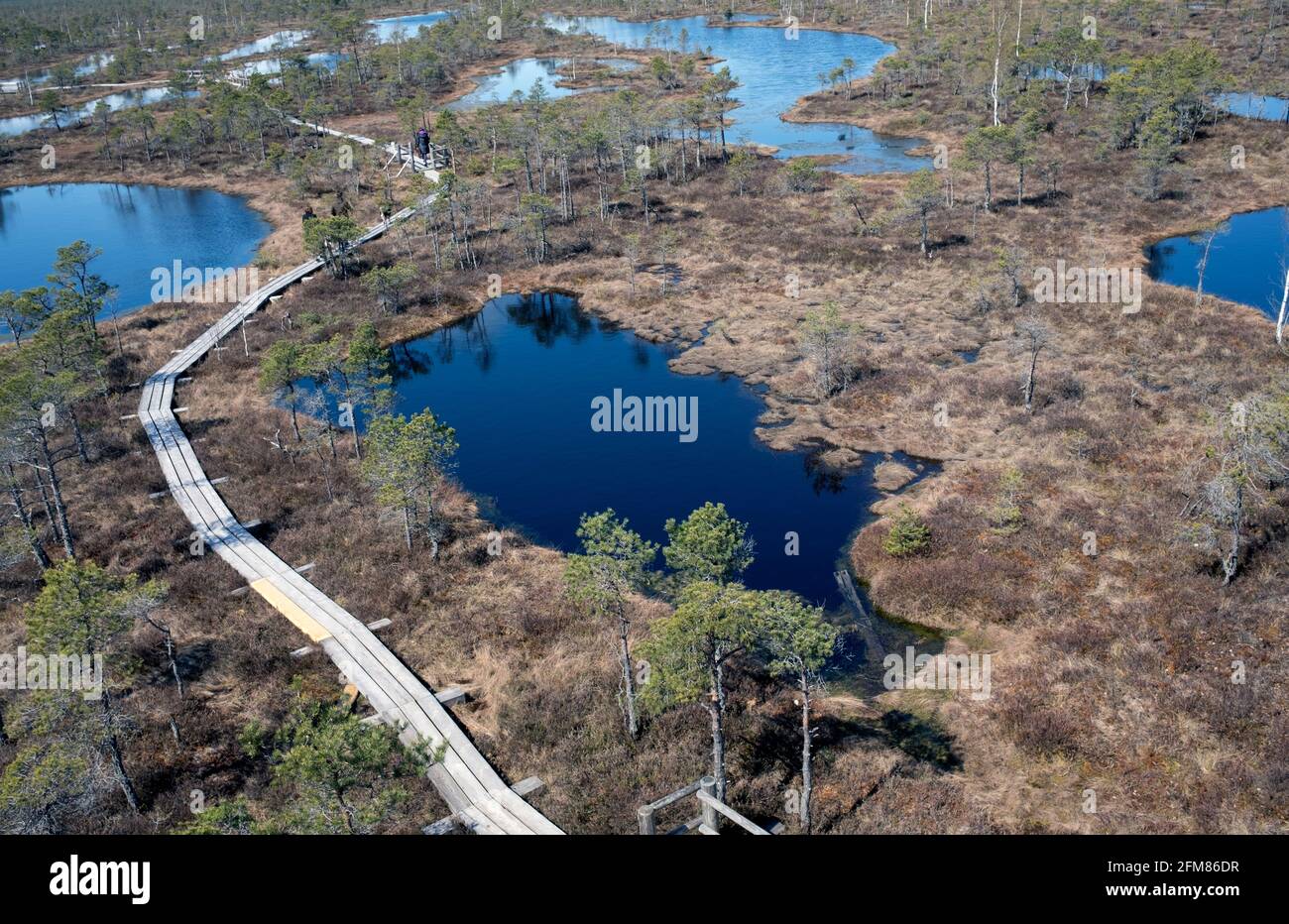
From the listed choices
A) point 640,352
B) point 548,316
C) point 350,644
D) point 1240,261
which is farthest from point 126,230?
point 1240,261

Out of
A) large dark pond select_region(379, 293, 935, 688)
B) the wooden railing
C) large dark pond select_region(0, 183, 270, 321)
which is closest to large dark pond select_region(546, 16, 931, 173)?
large dark pond select_region(379, 293, 935, 688)

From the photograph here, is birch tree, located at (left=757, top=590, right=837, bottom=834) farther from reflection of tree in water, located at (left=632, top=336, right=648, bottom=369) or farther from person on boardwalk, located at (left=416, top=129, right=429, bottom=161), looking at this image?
person on boardwalk, located at (left=416, top=129, right=429, bottom=161)

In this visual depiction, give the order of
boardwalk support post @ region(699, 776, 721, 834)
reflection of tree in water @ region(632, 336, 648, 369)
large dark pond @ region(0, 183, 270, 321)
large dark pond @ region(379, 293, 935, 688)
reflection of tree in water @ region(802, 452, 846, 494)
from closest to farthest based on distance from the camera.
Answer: boardwalk support post @ region(699, 776, 721, 834), large dark pond @ region(379, 293, 935, 688), reflection of tree in water @ region(802, 452, 846, 494), reflection of tree in water @ region(632, 336, 648, 369), large dark pond @ region(0, 183, 270, 321)

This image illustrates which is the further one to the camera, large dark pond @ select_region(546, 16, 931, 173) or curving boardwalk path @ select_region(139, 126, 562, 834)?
large dark pond @ select_region(546, 16, 931, 173)

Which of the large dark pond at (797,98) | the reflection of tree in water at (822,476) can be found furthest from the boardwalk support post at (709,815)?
the large dark pond at (797,98)

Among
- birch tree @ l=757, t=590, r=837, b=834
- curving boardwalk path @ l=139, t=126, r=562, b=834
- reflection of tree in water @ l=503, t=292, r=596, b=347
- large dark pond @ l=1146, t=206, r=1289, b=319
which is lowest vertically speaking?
curving boardwalk path @ l=139, t=126, r=562, b=834
